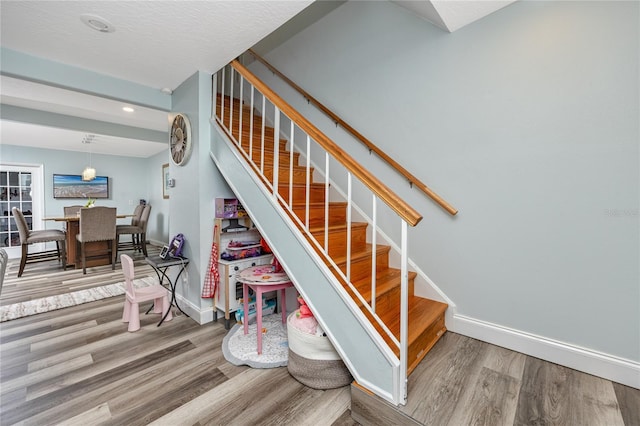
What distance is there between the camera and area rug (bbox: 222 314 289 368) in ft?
6.63

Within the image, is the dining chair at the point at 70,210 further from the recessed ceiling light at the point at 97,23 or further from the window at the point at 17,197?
the recessed ceiling light at the point at 97,23

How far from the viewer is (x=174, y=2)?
1729mm

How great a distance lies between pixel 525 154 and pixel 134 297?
331 centimetres

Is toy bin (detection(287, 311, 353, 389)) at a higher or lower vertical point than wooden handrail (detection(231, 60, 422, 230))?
lower

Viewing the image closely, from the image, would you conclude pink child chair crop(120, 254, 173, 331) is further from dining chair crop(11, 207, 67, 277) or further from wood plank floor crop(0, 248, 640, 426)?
dining chair crop(11, 207, 67, 277)

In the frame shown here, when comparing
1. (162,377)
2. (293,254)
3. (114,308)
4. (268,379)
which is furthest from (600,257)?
(114,308)

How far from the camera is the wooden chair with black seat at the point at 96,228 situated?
175 inches

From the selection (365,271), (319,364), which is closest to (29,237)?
(319,364)

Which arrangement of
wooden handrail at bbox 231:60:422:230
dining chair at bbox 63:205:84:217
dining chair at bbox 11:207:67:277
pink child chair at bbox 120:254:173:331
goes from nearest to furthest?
wooden handrail at bbox 231:60:422:230, pink child chair at bbox 120:254:173:331, dining chair at bbox 11:207:67:277, dining chair at bbox 63:205:84:217

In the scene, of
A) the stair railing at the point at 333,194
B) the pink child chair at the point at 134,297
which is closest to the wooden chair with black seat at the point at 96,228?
the pink child chair at the point at 134,297

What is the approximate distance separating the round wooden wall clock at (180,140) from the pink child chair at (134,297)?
1081 millimetres

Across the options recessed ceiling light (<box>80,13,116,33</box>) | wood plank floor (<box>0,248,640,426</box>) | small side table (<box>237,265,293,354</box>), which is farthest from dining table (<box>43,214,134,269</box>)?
small side table (<box>237,265,293,354</box>)

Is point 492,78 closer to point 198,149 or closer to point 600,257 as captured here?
point 600,257

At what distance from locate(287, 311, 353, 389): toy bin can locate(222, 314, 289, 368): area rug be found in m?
0.29
